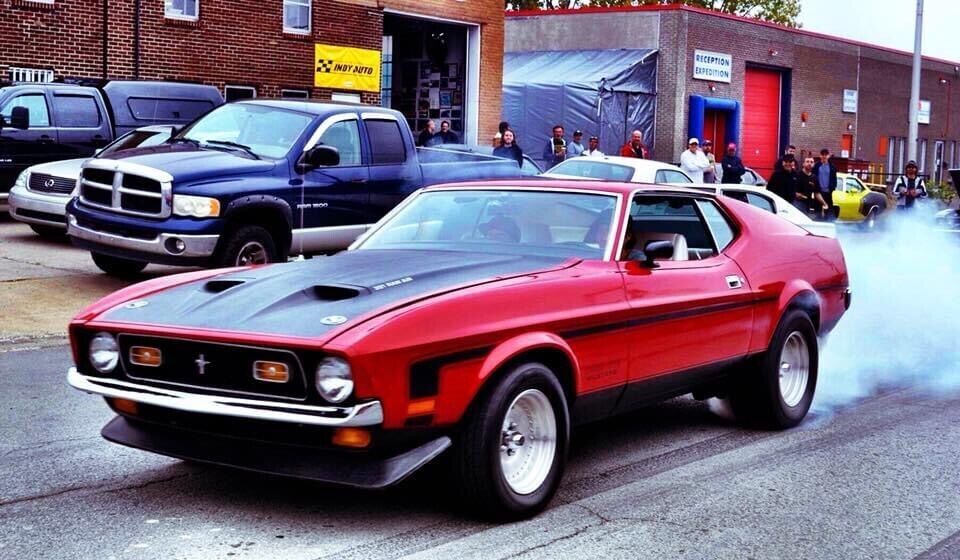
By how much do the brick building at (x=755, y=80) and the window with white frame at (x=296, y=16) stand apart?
11.5m

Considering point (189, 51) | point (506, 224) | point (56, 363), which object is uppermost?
point (189, 51)

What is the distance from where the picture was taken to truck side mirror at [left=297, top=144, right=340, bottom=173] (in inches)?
456

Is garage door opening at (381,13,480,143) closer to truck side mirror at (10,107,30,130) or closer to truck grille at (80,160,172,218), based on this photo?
truck side mirror at (10,107,30,130)

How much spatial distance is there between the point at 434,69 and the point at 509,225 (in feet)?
86.8

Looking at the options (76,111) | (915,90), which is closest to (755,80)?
(915,90)

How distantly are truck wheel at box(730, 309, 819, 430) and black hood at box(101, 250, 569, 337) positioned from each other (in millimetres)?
1629

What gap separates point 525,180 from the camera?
6.56 metres

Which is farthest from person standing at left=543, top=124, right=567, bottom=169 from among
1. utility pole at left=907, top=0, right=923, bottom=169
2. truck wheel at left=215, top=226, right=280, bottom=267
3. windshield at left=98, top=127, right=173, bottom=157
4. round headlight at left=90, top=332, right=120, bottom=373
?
round headlight at left=90, top=332, right=120, bottom=373

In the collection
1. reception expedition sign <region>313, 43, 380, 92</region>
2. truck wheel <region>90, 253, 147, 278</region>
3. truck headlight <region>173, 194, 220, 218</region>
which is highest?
reception expedition sign <region>313, 43, 380, 92</region>

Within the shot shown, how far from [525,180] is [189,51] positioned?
1905 cm

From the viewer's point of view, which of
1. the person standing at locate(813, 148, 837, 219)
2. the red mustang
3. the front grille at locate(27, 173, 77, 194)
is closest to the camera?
the red mustang

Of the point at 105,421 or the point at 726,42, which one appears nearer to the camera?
the point at 105,421

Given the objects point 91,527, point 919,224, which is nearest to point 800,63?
point 919,224

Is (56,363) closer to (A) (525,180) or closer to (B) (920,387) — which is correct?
(A) (525,180)
